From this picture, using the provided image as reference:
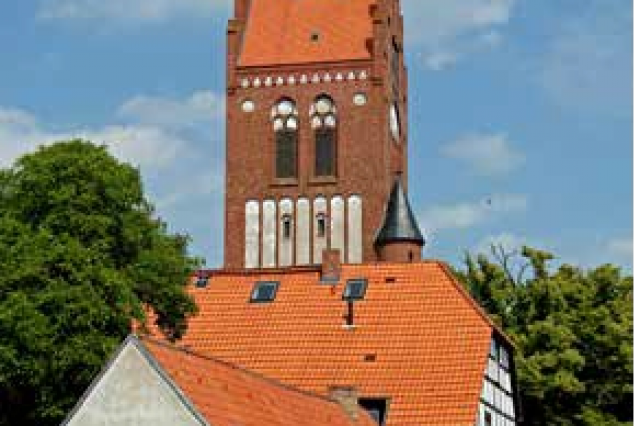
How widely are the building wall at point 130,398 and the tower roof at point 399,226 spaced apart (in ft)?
81.2

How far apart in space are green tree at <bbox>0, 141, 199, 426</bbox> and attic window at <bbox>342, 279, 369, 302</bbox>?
9764mm

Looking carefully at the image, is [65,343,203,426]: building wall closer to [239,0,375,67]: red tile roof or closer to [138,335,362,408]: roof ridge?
[138,335,362,408]: roof ridge

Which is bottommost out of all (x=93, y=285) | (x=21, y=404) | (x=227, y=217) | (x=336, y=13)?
(x=21, y=404)

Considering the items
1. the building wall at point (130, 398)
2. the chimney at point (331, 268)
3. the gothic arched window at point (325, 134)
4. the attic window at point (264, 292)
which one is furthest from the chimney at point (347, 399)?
the gothic arched window at point (325, 134)

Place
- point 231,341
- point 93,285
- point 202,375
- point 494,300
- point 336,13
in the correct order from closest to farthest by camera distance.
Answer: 1. point 202,375
2. point 93,285
3. point 231,341
4. point 494,300
5. point 336,13

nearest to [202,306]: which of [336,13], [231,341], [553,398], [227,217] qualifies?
[231,341]

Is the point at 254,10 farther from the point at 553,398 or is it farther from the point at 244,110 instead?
the point at 553,398

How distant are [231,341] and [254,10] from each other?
24.2 meters

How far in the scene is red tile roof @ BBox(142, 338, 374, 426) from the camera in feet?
84.5

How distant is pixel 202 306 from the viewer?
40938mm

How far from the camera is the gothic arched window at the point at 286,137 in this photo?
185 feet

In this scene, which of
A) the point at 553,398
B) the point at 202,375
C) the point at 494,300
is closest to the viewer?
the point at 202,375

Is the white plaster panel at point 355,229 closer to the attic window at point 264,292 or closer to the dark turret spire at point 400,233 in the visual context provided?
the dark turret spire at point 400,233

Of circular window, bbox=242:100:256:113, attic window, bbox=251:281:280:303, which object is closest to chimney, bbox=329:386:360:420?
attic window, bbox=251:281:280:303
